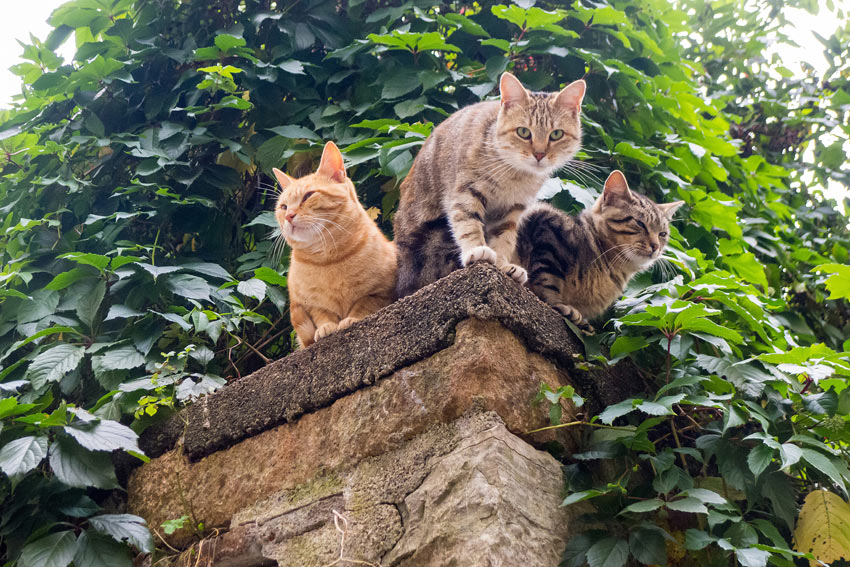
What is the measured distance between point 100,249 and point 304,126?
45.4 inches

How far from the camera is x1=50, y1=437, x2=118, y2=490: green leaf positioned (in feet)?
7.13

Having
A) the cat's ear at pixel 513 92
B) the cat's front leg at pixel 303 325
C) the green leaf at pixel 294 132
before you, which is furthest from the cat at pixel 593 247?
the green leaf at pixel 294 132

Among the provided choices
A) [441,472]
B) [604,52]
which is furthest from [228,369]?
[604,52]

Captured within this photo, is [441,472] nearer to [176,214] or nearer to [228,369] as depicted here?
[228,369]

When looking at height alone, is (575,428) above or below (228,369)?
above

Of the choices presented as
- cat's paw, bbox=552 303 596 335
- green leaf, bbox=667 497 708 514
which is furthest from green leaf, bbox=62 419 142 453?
green leaf, bbox=667 497 708 514

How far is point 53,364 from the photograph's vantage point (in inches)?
107

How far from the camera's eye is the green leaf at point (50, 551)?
81.1 inches

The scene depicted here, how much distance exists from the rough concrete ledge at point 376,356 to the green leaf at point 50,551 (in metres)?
0.40

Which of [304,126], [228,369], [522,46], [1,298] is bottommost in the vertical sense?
[228,369]

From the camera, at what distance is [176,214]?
3477mm

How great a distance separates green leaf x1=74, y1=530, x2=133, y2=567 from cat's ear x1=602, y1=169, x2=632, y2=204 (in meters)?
2.15

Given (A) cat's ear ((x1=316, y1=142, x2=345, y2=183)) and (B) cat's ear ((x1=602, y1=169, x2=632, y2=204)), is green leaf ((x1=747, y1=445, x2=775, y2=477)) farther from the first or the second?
(A) cat's ear ((x1=316, y1=142, x2=345, y2=183))

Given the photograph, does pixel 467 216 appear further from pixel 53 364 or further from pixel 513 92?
pixel 53 364
